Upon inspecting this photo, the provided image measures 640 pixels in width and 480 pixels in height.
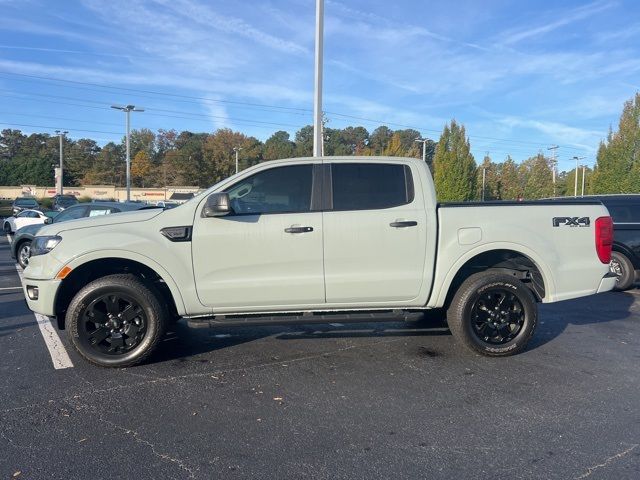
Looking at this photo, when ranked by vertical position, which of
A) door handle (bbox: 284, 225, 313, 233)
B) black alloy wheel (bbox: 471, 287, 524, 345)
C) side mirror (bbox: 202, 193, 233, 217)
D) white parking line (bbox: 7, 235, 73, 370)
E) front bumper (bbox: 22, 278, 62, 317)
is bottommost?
white parking line (bbox: 7, 235, 73, 370)

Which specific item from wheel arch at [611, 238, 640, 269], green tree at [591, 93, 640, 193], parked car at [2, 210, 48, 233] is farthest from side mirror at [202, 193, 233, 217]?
green tree at [591, 93, 640, 193]

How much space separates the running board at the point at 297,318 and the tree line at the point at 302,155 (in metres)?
19.9

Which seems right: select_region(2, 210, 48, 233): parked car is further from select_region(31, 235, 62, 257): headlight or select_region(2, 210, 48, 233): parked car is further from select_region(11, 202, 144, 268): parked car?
select_region(31, 235, 62, 257): headlight

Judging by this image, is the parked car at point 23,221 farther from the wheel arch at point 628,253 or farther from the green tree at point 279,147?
the green tree at point 279,147

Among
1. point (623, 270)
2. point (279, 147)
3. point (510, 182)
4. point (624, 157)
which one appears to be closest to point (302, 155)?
point (279, 147)

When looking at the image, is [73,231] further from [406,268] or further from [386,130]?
[386,130]

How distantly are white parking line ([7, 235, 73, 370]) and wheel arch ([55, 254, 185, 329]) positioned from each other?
36cm

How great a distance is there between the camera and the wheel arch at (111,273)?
191 inches

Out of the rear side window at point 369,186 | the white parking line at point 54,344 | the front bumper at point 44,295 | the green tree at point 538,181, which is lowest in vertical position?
the white parking line at point 54,344

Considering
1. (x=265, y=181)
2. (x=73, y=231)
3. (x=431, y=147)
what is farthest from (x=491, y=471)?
(x=431, y=147)

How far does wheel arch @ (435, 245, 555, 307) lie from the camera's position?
205 inches

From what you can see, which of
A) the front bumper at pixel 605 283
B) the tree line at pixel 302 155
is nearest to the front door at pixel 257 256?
the front bumper at pixel 605 283

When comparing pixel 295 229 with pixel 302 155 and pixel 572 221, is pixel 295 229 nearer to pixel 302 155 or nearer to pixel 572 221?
pixel 572 221

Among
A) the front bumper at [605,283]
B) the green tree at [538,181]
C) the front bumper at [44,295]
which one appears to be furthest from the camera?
the green tree at [538,181]
